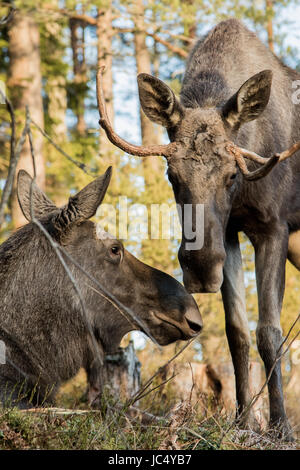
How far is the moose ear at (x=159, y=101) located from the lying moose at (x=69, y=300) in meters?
0.91

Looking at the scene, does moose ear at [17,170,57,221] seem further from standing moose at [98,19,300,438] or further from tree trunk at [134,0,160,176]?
tree trunk at [134,0,160,176]

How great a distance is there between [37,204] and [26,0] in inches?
285

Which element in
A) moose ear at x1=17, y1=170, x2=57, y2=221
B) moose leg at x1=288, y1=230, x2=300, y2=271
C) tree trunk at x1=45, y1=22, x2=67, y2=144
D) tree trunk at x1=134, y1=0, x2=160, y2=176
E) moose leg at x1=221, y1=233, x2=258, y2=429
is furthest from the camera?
tree trunk at x1=45, y1=22, x2=67, y2=144

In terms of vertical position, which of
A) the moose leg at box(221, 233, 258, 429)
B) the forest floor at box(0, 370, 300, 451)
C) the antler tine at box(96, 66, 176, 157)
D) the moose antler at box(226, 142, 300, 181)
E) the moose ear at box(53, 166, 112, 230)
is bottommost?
the forest floor at box(0, 370, 300, 451)

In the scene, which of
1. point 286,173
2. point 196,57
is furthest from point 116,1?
point 286,173

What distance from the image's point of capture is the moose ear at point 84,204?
437 centimetres

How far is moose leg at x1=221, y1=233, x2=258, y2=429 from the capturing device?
5527 millimetres

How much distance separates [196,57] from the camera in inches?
238

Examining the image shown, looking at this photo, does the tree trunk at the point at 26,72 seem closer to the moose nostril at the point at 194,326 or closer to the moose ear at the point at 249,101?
the moose ear at the point at 249,101

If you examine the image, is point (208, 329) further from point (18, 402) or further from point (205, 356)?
point (18, 402)

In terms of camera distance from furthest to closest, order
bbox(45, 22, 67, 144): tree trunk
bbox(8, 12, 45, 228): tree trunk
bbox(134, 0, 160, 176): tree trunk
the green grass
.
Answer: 1. bbox(45, 22, 67, 144): tree trunk
2. bbox(8, 12, 45, 228): tree trunk
3. bbox(134, 0, 160, 176): tree trunk
4. the green grass

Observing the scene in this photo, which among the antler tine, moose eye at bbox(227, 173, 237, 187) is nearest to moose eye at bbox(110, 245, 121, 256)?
the antler tine

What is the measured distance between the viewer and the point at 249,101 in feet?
16.1

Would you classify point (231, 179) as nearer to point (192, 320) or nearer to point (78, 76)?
point (192, 320)
